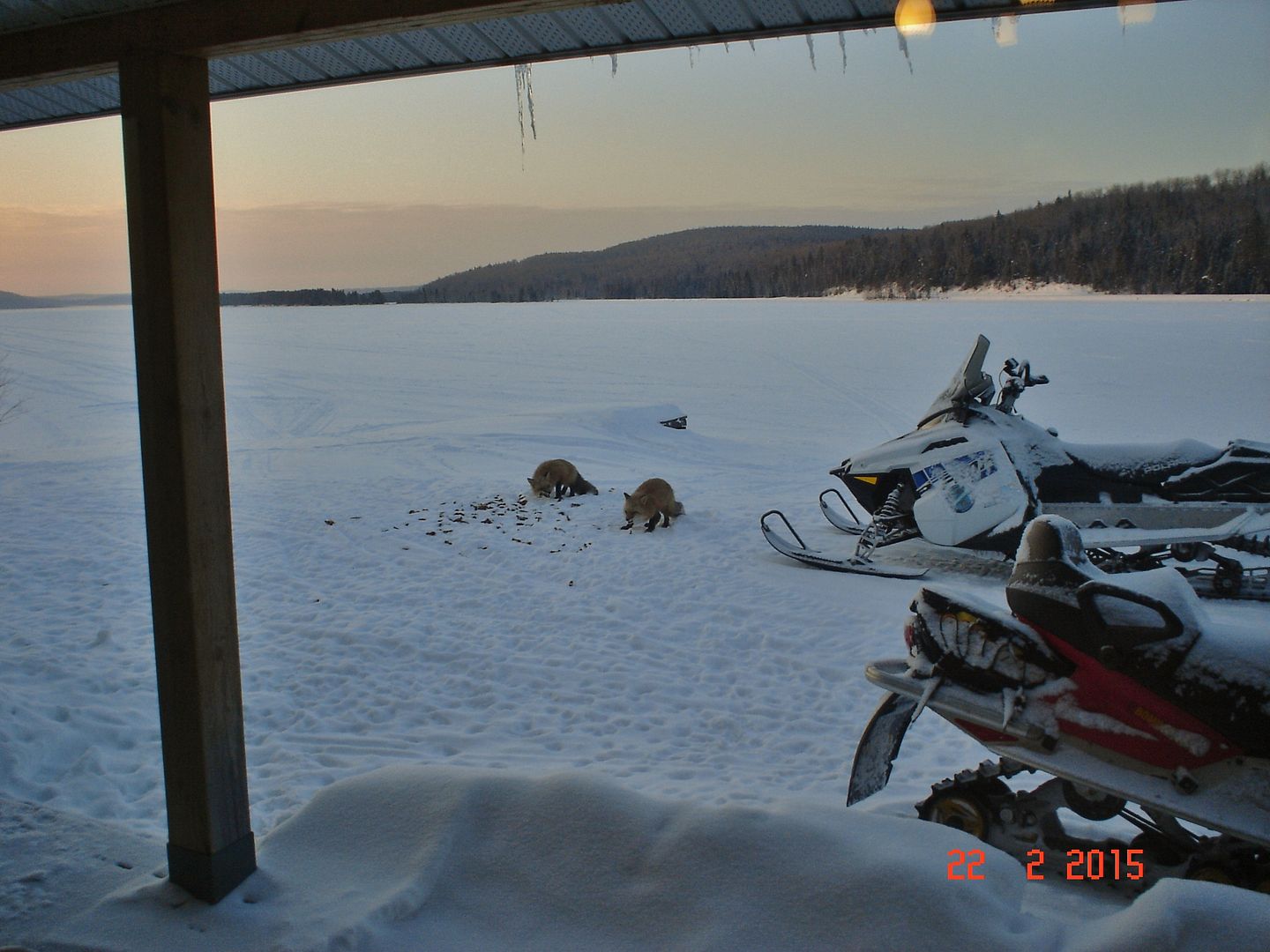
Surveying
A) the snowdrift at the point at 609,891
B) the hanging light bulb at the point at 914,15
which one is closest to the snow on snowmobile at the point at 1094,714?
the snowdrift at the point at 609,891

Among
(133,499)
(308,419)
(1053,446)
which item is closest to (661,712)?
(1053,446)

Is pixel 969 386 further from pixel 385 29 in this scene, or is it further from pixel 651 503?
pixel 385 29

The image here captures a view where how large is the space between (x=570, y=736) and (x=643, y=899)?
1.93 m

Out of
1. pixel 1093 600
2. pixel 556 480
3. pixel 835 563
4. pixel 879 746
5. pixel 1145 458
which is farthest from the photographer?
pixel 556 480

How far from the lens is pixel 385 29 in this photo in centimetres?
221

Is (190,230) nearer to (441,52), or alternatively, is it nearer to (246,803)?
(441,52)

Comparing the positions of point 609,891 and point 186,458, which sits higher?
point 186,458

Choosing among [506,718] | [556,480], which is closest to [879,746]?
[506,718]

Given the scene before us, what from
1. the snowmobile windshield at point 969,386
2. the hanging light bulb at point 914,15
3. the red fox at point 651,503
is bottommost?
the red fox at point 651,503

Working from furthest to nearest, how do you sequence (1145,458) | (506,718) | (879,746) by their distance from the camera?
(1145,458) → (506,718) → (879,746)

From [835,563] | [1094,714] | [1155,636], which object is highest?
[1155,636]

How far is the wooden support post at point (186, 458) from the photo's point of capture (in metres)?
2.18

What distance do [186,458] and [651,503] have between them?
567 cm
